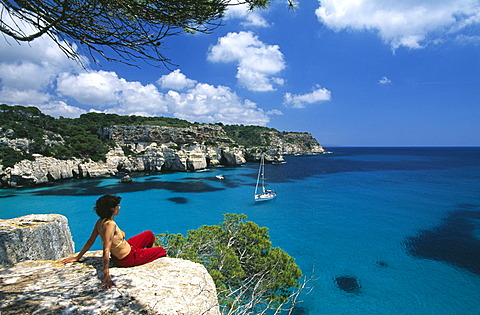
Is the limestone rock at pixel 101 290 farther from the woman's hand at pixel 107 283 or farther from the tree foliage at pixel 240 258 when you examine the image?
the tree foliage at pixel 240 258

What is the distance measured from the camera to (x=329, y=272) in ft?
38.5

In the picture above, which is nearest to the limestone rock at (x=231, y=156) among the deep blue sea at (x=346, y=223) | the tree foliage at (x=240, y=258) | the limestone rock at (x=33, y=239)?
the deep blue sea at (x=346, y=223)

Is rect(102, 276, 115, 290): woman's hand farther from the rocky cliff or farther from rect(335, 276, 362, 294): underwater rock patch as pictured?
the rocky cliff

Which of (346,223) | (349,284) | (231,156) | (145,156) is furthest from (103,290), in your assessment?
(231,156)

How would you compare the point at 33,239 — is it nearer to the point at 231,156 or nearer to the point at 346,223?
the point at 346,223

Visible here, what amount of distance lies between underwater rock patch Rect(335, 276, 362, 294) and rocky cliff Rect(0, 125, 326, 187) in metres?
37.5

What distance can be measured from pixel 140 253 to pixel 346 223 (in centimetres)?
1920

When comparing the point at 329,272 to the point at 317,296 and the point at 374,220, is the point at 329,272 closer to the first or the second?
the point at 317,296

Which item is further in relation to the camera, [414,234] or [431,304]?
[414,234]

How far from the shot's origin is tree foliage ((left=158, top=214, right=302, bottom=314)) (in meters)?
6.64

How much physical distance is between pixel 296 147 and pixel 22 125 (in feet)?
313

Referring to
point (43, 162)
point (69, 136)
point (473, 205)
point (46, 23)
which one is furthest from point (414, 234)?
point (69, 136)

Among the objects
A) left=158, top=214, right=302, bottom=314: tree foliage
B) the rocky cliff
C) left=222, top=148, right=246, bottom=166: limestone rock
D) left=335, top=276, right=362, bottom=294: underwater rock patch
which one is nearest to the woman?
left=158, top=214, right=302, bottom=314: tree foliage

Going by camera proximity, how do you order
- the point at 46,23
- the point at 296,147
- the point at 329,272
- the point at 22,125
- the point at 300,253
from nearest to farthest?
the point at 46,23 → the point at 329,272 → the point at 300,253 → the point at 22,125 → the point at 296,147
